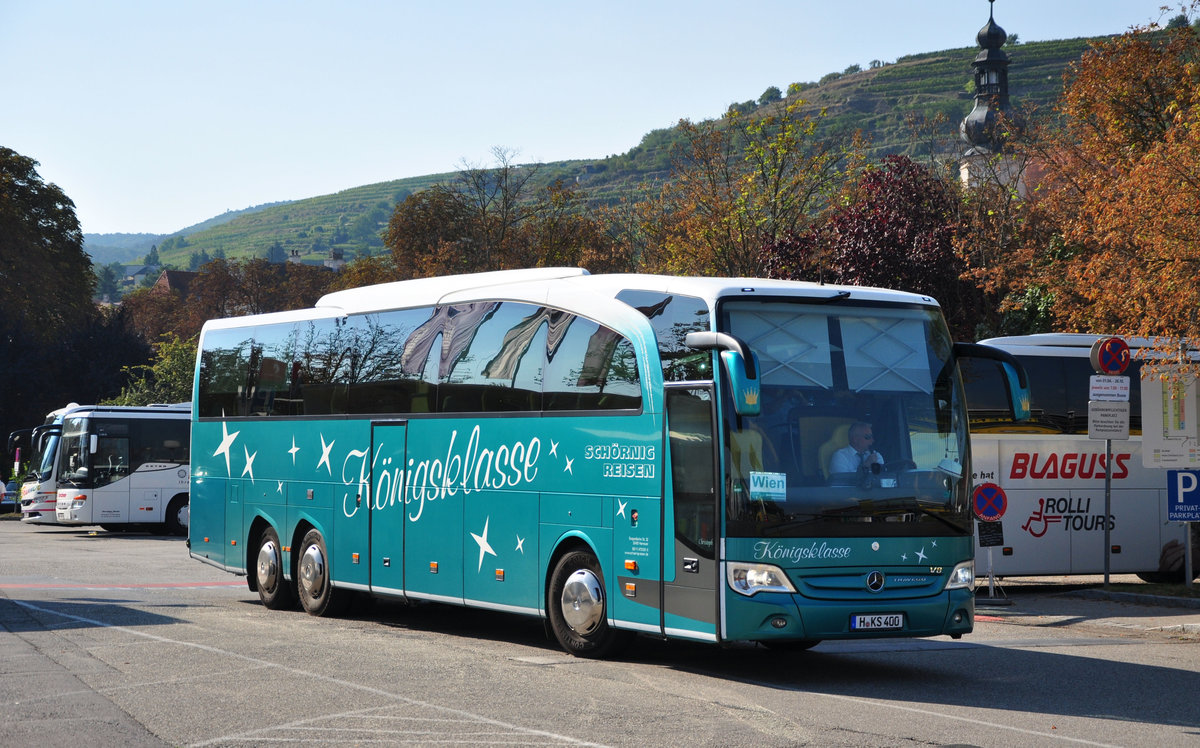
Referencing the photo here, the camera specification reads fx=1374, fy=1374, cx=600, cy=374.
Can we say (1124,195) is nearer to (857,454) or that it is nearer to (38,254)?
(857,454)

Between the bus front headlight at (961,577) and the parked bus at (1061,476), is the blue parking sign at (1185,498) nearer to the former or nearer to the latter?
the parked bus at (1061,476)

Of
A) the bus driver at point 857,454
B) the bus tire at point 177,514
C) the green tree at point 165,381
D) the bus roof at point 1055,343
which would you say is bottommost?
the bus tire at point 177,514

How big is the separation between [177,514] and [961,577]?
30181 mm

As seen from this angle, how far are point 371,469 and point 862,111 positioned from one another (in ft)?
573

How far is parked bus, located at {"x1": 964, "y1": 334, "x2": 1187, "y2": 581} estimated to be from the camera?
1948 cm

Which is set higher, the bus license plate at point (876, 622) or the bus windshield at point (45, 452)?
the bus windshield at point (45, 452)

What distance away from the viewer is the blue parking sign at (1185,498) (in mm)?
17734

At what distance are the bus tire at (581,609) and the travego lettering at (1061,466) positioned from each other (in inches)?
369

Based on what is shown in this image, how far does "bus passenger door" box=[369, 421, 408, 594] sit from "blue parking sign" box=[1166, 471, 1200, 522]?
997cm

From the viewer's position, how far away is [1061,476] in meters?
19.9

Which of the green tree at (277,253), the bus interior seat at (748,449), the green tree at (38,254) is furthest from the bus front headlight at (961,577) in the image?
the green tree at (277,253)

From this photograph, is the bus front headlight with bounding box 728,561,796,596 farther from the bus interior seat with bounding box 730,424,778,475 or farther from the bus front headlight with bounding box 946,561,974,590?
the bus front headlight with bounding box 946,561,974,590

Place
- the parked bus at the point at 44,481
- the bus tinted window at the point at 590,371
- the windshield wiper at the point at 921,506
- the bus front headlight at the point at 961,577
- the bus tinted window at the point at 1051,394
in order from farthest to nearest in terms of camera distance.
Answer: the parked bus at the point at 44,481, the bus tinted window at the point at 1051,394, the bus tinted window at the point at 590,371, the bus front headlight at the point at 961,577, the windshield wiper at the point at 921,506

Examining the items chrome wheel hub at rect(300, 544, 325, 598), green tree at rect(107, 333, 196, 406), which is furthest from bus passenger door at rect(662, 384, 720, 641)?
green tree at rect(107, 333, 196, 406)
